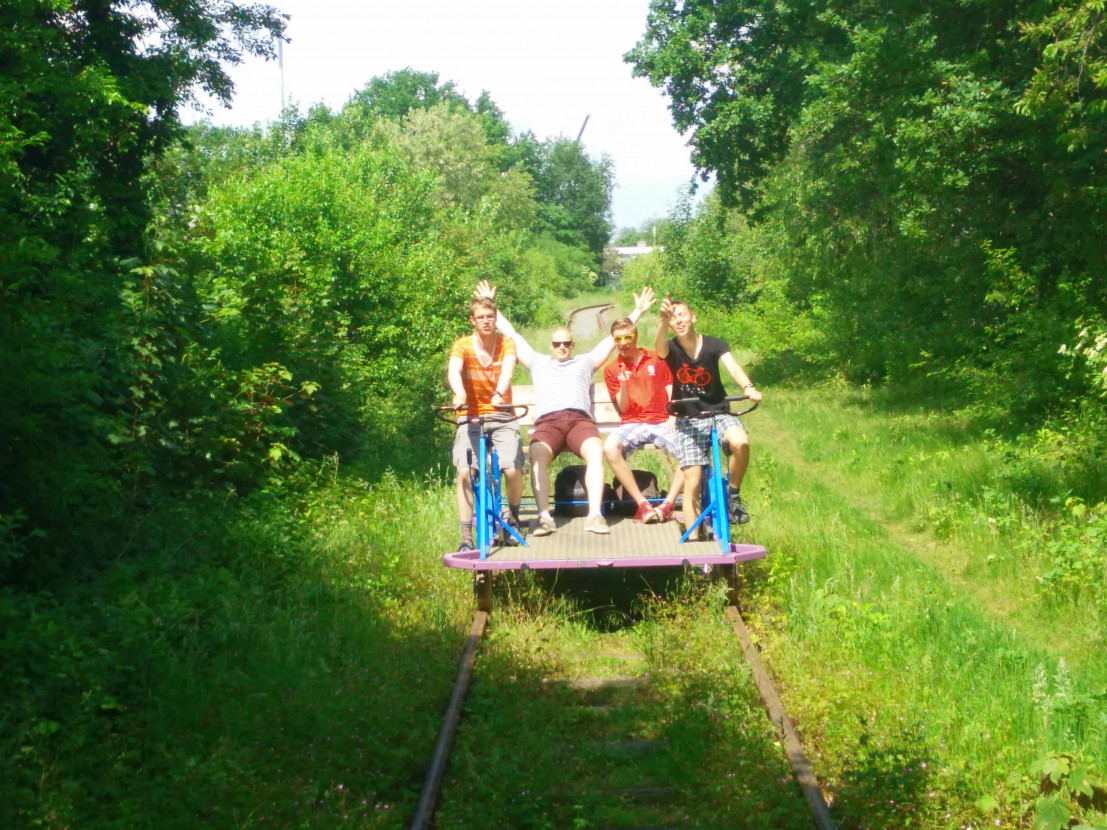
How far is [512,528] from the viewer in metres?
8.08

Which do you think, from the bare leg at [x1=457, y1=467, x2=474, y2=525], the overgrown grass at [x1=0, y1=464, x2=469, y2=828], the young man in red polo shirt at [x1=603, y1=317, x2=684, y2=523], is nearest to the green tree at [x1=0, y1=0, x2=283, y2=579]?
the overgrown grass at [x1=0, y1=464, x2=469, y2=828]

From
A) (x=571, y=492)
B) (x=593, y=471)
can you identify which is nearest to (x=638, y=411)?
(x=593, y=471)

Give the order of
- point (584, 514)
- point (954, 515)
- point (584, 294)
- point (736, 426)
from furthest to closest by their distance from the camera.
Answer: point (584, 294), point (954, 515), point (584, 514), point (736, 426)

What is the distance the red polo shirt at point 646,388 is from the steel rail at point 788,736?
90.8 inches

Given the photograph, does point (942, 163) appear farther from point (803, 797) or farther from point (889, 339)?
point (803, 797)

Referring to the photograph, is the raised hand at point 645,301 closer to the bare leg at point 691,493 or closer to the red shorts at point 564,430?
the red shorts at point 564,430

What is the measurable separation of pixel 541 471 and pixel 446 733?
3.19m

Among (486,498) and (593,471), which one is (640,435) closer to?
(593,471)

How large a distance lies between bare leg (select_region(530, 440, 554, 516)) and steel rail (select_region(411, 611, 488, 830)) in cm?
126

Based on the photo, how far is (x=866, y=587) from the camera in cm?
782

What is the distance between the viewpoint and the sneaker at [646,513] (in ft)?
29.0

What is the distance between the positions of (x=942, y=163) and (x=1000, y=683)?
935cm

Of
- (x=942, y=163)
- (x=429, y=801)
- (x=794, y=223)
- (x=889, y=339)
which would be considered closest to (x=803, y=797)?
(x=429, y=801)

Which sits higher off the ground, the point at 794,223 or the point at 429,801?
the point at 794,223
